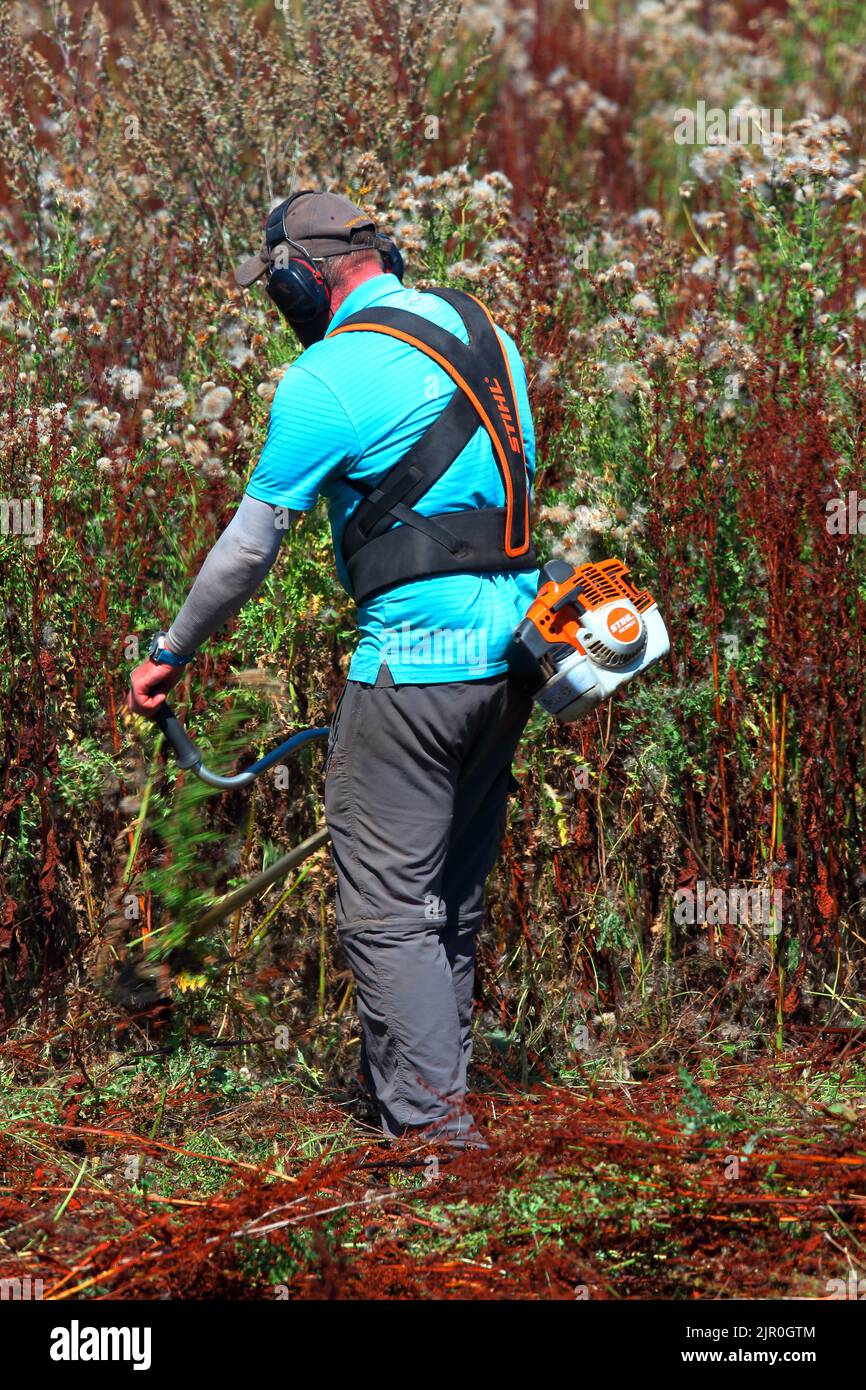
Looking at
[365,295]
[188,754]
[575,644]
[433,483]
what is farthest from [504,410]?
[188,754]

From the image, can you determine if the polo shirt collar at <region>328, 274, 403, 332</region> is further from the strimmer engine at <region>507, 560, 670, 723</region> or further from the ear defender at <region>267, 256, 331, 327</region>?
the strimmer engine at <region>507, 560, 670, 723</region>

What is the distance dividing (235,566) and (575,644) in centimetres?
80

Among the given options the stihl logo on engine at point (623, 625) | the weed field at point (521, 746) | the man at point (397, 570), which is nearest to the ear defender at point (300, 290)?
the man at point (397, 570)

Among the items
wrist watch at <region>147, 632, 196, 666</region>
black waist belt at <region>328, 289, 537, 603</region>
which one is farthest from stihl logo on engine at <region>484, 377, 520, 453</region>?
wrist watch at <region>147, 632, 196, 666</region>

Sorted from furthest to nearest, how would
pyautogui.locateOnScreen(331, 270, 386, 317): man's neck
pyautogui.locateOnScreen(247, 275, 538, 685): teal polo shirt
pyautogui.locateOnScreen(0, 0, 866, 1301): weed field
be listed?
pyautogui.locateOnScreen(0, 0, 866, 1301): weed field → pyautogui.locateOnScreen(331, 270, 386, 317): man's neck → pyautogui.locateOnScreen(247, 275, 538, 685): teal polo shirt

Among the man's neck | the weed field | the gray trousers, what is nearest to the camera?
the gray trousers

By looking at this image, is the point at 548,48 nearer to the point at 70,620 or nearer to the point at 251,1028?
the point at 70,620

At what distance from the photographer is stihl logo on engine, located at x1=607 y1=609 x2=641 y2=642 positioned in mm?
3320

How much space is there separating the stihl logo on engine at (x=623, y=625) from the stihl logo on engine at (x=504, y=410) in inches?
17.6

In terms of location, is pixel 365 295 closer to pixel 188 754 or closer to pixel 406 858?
pixel 188 754

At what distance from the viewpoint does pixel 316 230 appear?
3.36 meters

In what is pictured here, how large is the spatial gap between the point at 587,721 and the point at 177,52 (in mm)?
3926

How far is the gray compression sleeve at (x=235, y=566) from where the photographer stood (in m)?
3.20

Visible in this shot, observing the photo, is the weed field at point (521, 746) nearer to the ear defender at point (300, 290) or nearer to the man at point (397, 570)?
the man at point (397, 570)
